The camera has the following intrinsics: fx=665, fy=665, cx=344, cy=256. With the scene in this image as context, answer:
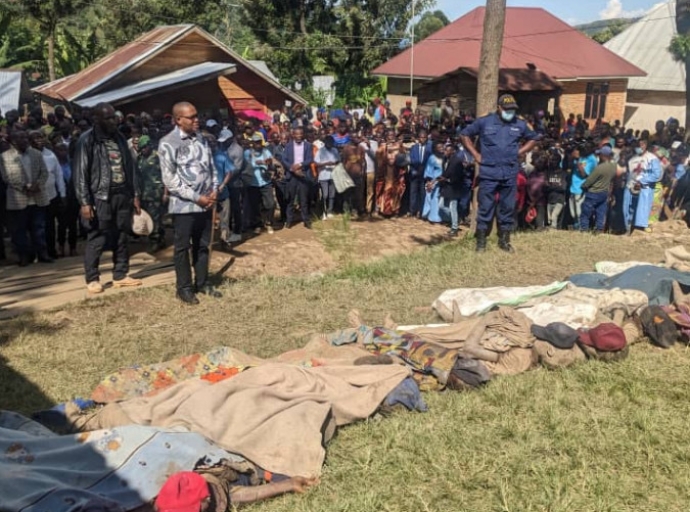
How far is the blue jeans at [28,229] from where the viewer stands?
8062 mm

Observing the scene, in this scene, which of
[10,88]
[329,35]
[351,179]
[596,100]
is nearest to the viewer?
[351,179]

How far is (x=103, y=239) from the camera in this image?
6.87 m

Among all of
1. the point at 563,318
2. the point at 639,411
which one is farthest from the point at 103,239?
the point at 639,411

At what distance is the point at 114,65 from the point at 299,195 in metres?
9.78

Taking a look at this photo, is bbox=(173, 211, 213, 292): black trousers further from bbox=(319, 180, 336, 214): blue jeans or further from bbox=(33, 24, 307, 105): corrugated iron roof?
bbox=(33, 24, 307, 105): corrugated iron roof

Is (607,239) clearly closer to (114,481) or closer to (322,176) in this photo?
(322,176)

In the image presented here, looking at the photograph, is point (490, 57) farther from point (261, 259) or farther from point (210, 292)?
point (210, 292)

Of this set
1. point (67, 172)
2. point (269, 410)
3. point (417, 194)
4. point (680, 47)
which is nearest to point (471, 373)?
point (269, 410)

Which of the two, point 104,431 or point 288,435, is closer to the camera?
point 104,431

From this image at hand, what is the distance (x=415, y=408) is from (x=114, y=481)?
6.53 ft

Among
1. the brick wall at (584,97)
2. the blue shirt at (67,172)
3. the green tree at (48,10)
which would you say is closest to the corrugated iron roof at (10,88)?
the green tree at (48,10)

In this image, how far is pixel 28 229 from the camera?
8.35 m

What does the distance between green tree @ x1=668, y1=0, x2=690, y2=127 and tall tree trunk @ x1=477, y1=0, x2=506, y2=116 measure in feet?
69.8

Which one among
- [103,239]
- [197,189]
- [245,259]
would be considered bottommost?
[245,259]
